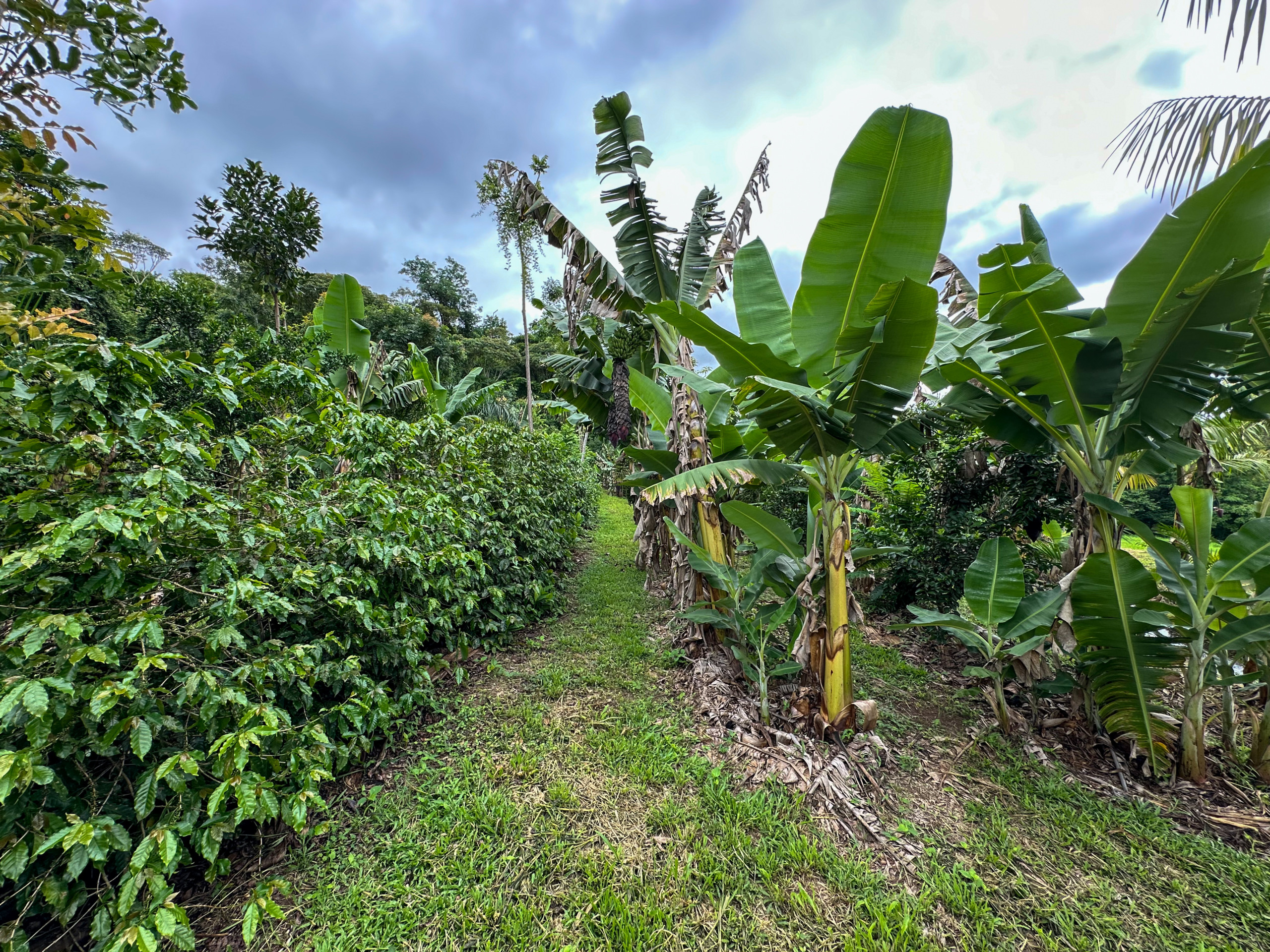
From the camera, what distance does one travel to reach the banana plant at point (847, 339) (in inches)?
82.4

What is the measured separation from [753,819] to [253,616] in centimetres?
249

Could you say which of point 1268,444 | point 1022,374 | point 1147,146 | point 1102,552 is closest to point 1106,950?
point 1102,552

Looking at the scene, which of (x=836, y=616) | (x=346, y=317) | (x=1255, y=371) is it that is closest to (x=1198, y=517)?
(x=1255, y=371)

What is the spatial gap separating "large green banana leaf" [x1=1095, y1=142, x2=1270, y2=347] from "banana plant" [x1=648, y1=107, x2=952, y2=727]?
33.6 inches

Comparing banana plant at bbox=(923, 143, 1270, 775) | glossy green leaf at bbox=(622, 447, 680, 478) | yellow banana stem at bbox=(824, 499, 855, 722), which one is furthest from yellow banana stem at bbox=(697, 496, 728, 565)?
banana plant at bbox=(923, 143, 1270, 775)

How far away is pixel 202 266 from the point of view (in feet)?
96.7

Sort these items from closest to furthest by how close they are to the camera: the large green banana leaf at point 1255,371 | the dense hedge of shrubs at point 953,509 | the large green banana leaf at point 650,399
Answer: the large green banana leaf at point 1255,371, the dense hedge of shrubs at point 953,509, the large green banana leaf at point 650,399

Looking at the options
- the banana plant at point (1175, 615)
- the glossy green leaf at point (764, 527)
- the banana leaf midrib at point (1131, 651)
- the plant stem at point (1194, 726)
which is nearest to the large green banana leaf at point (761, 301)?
the glossy green leaf at point (764, 527)

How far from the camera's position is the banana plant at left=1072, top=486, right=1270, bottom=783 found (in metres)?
2.14

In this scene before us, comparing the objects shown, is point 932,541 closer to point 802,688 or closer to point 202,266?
point 802,688

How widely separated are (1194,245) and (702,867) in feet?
11.4

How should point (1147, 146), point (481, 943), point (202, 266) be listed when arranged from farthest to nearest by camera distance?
point (202, 266) < point (1147, 146) < point (481, 943)

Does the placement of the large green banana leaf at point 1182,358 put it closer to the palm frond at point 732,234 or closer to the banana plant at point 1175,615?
the banana plant at point 1175,615

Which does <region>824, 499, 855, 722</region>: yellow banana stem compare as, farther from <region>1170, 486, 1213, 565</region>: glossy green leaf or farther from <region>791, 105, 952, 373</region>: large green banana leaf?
<region>1170, 486, 1213, 565</region>: glossy green leaf
